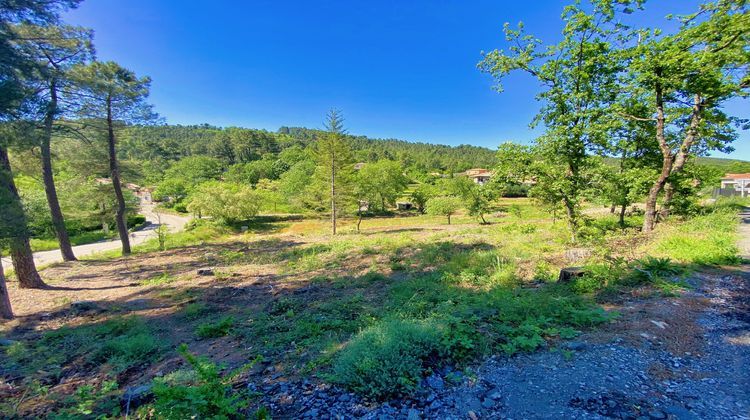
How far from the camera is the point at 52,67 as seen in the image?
934 centimetres

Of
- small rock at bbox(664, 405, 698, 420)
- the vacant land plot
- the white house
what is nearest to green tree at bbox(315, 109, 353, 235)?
the vacant land plot

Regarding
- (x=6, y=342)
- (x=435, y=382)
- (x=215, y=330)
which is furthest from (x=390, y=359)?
(x=6, y=342)

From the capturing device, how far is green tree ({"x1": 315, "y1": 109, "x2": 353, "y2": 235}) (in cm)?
2222

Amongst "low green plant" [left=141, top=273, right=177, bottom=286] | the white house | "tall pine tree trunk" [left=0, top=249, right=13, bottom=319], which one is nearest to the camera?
"tall pine tree trunk" [left=0, top=249, right=13, bottom=319]

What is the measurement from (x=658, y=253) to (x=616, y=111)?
5.33 m

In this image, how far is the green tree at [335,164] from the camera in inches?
875

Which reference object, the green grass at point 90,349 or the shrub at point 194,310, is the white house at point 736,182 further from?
the green grass at point 90,349

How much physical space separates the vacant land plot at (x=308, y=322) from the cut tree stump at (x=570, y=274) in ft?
0.65

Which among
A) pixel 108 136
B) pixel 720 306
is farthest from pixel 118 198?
pixel 720 306

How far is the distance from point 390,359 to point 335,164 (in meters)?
20.9

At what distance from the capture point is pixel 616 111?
952 centimetres

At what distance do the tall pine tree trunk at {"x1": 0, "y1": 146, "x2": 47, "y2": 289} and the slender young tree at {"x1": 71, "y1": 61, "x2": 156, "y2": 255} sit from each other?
4326 mm

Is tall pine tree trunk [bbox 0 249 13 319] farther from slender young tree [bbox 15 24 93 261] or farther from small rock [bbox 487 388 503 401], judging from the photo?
small rock [bbox 487 388 503 401]

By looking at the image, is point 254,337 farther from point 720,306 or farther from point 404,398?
point 720,306
